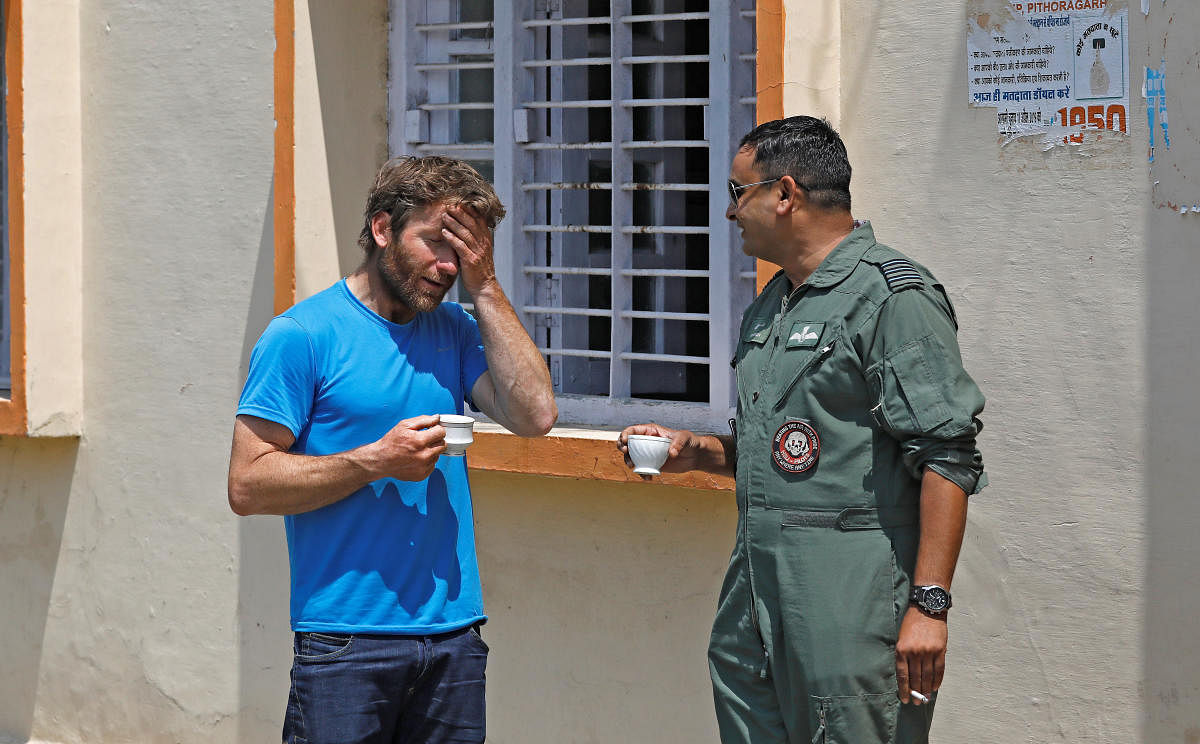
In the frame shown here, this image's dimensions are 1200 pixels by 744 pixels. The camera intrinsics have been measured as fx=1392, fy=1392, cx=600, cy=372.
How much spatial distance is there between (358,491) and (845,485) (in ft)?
3.22

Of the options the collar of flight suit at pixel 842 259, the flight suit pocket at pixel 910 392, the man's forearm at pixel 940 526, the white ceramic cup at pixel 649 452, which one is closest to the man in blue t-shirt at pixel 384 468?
the white ceramic cup at pixel 649 452

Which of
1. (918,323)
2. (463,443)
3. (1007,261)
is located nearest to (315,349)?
(463,443)

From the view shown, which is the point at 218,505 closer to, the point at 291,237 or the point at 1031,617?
the point at 291,237

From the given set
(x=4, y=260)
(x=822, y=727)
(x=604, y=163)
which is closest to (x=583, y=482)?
(x=604, y=163)

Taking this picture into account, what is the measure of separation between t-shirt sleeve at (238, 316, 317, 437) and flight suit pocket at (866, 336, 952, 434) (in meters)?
1.13

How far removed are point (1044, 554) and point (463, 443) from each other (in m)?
1.81

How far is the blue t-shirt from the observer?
2752mm

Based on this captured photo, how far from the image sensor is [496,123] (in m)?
4.74

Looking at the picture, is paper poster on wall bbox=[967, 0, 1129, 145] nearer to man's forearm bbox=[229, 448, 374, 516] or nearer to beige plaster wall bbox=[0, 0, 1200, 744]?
beige plaster wall bbox=[0, 0, 1200, 744]

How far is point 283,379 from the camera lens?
273 centimetres

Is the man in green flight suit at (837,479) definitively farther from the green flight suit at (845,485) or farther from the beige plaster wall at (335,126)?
the beige plaster wall at (335,126)

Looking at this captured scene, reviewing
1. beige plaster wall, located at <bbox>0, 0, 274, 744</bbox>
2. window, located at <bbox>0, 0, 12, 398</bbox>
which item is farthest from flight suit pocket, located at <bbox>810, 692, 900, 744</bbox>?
window, located at <bbox>0, 0, 12, 398</bbox>

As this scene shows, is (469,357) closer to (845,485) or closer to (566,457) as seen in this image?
(845,485)

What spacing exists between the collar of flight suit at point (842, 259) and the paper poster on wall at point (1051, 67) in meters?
1.01
